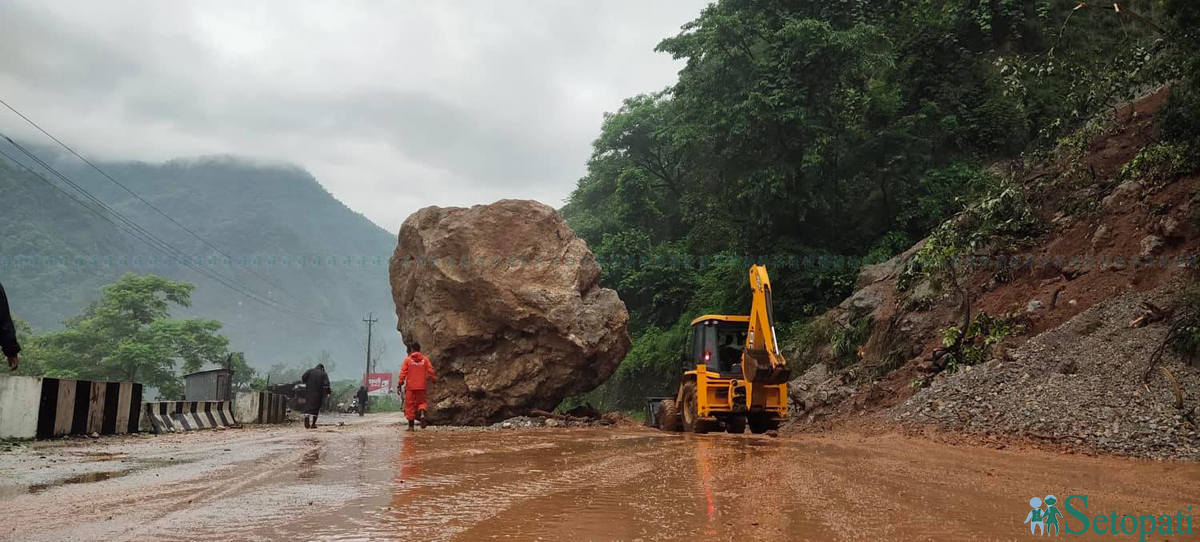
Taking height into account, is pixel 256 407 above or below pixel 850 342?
→ below

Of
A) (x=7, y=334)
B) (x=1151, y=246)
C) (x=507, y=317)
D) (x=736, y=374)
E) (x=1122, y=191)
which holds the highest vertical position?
(x=1122, y=191)

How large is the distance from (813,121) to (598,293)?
26.3ft

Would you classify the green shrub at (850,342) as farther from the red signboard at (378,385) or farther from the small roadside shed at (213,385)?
the red signboard at (378,385)

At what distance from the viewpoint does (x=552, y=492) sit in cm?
509

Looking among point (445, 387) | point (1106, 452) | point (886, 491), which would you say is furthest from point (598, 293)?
point (886, 491)

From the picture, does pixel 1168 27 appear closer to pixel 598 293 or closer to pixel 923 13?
pixel 598 293

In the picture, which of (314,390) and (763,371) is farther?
(314,390)

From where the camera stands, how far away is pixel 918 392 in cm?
1267

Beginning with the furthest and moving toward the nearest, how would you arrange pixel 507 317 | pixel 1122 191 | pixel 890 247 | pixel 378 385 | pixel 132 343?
pixel 378 385 < pixel 132 343 < pixel 890 247 < pixel 507 317 < pixel 1122 191

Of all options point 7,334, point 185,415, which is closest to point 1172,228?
point 7,334

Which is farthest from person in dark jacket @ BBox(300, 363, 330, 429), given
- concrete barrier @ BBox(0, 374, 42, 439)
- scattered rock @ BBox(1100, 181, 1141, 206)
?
scattered rock @ BBox(1100, 181, 1141, 206)

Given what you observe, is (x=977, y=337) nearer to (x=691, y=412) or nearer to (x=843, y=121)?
(x=691, y=412)

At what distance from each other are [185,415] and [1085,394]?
1663 cm

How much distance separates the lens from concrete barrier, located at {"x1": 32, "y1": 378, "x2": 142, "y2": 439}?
422 inches
